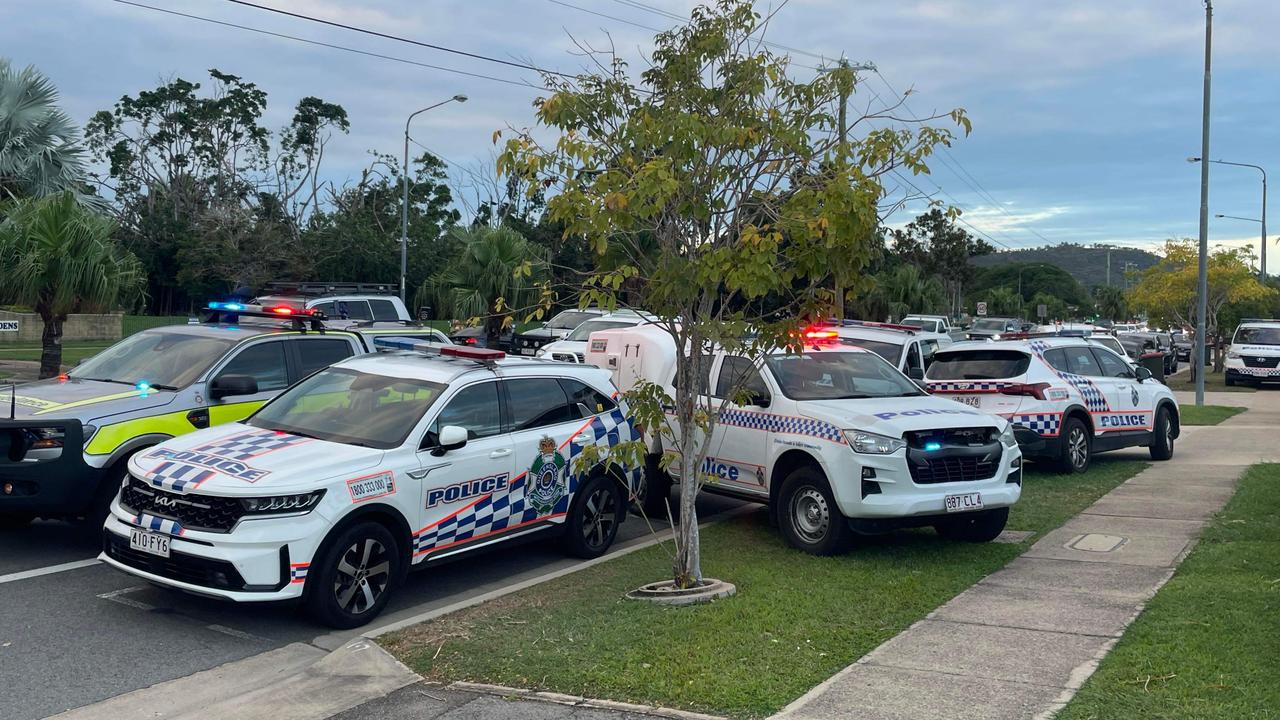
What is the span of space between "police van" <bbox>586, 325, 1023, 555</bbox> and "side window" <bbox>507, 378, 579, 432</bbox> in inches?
37.2

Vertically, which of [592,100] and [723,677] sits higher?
[592,100]

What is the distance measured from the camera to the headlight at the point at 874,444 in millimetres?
8344

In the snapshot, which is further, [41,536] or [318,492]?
[41,536]

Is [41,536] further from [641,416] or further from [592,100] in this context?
[592,100]

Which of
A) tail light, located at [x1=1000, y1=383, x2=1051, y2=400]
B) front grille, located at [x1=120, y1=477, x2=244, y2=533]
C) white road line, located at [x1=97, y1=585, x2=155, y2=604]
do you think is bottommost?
white road line, located at [x1=97, y1=585, x2=155, y2=604]

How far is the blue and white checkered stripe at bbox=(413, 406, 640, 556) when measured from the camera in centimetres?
739

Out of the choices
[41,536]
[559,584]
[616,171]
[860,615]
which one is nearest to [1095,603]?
[860,615]

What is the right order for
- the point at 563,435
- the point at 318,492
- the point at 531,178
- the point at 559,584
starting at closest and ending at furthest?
the point at 318,492
the point at 531,178
the point at 559,584
the point at 563,435

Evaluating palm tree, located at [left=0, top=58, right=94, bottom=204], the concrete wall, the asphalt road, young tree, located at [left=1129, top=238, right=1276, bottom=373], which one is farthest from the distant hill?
the asphalt road

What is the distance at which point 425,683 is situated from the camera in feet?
19.2

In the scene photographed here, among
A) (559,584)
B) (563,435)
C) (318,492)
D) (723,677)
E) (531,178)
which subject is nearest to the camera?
(723,677)

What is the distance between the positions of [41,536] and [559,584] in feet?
14.2

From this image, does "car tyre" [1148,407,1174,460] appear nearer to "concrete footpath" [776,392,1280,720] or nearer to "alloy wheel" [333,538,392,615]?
"concrete footpath" [776,392,1280,720]

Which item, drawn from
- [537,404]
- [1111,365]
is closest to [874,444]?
[537,404]
